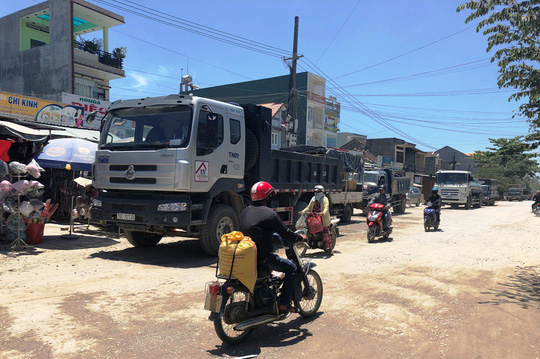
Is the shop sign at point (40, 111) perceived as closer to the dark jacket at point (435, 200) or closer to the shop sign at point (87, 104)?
the shop sign at point (87, 104)

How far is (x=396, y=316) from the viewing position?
4.98 metres

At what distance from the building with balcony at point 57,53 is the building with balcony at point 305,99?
61.3 ft

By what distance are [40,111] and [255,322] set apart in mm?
16931

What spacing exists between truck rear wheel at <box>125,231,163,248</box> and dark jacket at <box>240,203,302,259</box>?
19.0 feet

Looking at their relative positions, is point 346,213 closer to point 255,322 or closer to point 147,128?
point 147,128

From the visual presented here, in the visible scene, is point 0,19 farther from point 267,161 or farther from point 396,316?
point 396,316

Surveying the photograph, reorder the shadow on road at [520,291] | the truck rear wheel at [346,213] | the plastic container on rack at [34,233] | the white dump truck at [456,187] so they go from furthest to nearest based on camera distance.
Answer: the white dump truck at [456,187] → the truck rear wheel at [346,213] → the plastic container on rack at [34,233] → the shadow on road at [520,291]

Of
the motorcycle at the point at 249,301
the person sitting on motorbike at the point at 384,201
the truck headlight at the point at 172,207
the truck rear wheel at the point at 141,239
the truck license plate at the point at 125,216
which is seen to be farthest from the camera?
the person sitting on motorbike at the point at 384,201

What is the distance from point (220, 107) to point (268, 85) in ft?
114

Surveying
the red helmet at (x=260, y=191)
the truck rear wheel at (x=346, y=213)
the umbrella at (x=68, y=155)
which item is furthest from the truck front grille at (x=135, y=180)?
the truck rear wheel at (x=346, y=213)

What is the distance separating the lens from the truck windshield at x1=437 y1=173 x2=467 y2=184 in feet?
94.2

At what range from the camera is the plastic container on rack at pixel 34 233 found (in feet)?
29.3

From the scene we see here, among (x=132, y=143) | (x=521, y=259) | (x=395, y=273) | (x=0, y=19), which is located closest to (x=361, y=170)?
(x=521, y=259)

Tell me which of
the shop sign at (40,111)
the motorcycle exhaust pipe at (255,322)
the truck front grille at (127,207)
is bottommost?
the motorcycle exhaust pipe at (255,322)
